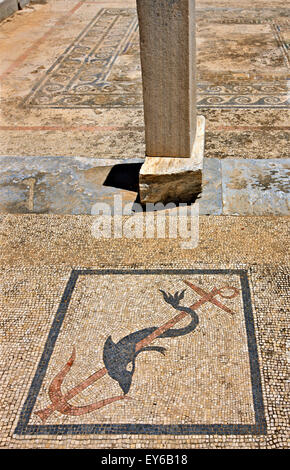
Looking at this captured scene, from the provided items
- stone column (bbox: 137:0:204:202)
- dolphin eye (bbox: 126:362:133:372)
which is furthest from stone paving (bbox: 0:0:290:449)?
stone column (bbox: 137:0:204:202)

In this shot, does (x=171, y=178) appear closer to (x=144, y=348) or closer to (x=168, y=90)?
(x=168, y=90)

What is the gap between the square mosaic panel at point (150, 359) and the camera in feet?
6.91

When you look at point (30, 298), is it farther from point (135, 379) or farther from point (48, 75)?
point (48, 75)

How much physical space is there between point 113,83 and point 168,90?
3007 mm

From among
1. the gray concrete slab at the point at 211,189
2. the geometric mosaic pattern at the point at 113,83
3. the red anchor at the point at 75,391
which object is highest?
the geometric mosaic pattern at the point at 113,83

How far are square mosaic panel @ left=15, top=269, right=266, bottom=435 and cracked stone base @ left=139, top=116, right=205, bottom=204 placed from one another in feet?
2.43

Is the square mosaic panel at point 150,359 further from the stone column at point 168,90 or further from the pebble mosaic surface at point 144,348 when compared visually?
the stone column at point 168,90

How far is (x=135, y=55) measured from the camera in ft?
22.1

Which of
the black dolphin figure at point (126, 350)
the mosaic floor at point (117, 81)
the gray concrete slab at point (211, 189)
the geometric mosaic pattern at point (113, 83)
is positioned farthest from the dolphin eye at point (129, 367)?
the geometric mosaic pattern at point (113, 83)

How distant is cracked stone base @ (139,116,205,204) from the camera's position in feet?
10.8

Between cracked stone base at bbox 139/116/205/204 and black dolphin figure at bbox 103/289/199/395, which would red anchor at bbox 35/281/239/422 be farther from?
cracked stone base at bbox 139/116/205/204

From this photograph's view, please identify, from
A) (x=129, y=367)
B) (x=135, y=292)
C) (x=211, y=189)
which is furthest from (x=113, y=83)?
(x=129, y=367)

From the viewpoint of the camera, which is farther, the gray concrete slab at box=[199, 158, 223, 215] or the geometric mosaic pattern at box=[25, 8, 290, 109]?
the geometric mosaic pattern at box=[25, 8, 290, 109]

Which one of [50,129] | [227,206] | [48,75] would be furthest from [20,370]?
[48,75]
